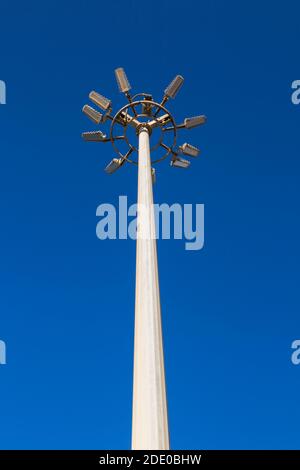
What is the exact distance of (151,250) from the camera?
8.19 m

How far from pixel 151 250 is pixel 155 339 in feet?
5.38

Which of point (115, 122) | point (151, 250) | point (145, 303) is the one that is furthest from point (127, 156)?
point (145, 303)

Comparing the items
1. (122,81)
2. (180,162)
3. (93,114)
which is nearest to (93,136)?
(93,114)

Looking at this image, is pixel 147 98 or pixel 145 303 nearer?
pixel 145 303

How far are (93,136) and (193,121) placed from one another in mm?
2349

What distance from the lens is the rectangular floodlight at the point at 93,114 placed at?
13117mm

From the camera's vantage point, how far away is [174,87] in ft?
43.4

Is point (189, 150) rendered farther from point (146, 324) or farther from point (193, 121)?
point (146, 324)

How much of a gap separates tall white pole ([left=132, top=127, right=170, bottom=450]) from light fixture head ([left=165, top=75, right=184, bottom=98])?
508 centimetres

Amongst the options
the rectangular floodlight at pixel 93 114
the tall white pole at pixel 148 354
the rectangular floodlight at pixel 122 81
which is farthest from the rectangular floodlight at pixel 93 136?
the tall white pole at pixel 148 354

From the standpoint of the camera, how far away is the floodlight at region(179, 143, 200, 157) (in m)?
14.2

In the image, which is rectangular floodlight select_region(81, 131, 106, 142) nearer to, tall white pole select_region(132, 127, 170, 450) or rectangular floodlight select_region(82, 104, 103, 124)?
rectangular floodlight select_region(82, 104, 103, 124)

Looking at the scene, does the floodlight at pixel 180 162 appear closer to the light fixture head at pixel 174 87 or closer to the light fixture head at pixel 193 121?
the light fixture head at pixel 193 121
